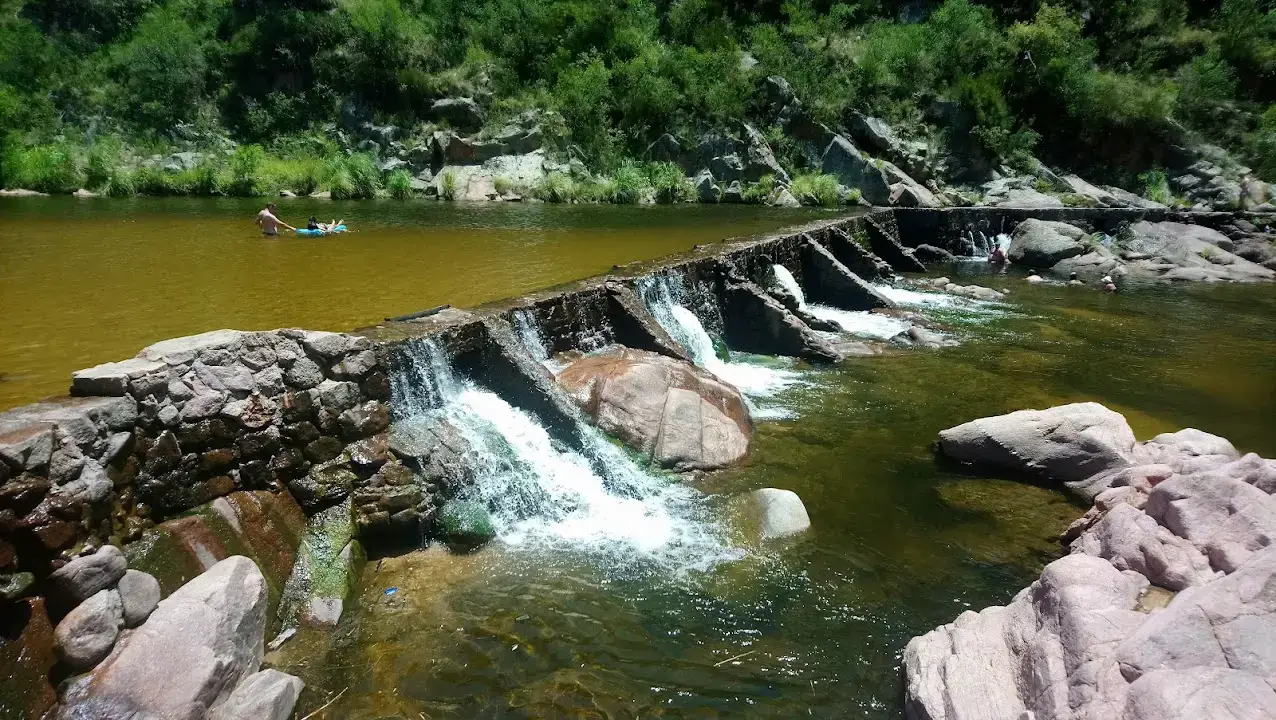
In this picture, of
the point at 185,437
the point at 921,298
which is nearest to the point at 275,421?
the point at 185,437

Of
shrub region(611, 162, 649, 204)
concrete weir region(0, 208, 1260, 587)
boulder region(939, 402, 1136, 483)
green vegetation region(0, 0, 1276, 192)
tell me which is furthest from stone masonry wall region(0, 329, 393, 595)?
green vegetation region(0, 0, 1276, 192)

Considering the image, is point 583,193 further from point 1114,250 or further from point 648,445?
point 648,445

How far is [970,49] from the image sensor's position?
3544cm

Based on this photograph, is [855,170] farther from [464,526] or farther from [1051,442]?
[464,526]

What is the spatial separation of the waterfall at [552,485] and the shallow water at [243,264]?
1.92 metres

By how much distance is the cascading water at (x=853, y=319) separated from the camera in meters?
14.1

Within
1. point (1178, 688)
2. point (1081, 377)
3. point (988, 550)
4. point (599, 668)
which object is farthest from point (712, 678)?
point (1081, 377)

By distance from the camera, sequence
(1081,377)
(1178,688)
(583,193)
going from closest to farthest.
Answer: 1. (1178,688)
2. (1081,377)
3. (583,193)

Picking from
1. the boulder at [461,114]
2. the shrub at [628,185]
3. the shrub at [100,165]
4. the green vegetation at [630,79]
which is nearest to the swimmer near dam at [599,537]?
the shrub at [628,185]

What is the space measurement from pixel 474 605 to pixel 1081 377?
10431 mm

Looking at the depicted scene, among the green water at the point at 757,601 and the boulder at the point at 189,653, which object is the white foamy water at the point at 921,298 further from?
the boulder at the point at 189,653

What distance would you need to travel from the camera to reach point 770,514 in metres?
6.95

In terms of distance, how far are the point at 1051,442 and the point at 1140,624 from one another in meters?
4.28

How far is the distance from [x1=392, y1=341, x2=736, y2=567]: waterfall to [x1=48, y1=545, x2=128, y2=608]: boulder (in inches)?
111
